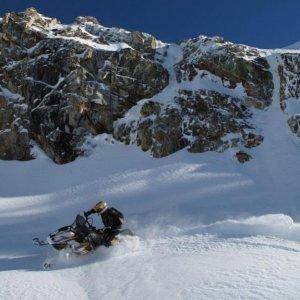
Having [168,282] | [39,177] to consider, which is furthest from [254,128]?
[168,282]

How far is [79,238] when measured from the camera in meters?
13.4

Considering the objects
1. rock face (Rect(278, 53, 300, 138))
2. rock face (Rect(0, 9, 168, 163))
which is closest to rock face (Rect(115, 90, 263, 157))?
rock face (Rect(0, 9, 168, 163))

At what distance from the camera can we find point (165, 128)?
29547 millimetres

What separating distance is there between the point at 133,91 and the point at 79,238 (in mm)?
20620

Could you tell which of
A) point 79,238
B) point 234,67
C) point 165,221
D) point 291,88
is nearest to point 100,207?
point 79,238

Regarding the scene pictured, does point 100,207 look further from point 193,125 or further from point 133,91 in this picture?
point 133,91

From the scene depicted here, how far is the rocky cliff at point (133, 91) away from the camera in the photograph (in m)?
29.6

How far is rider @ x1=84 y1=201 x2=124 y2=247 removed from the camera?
13.7m

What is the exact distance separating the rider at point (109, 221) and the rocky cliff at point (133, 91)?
14.2 m

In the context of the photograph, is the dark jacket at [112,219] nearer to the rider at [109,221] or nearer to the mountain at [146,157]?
the rider at [109,221]

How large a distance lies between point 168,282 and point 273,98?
78.7 ft

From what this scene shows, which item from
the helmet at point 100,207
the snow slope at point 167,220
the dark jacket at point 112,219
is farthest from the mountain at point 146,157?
the helmet at point 100,207

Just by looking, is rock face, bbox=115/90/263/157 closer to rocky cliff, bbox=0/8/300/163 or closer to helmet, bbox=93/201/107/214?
rocky cliff, bbox=0/8/300/163

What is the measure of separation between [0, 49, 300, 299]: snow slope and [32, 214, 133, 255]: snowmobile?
0.88 feet
